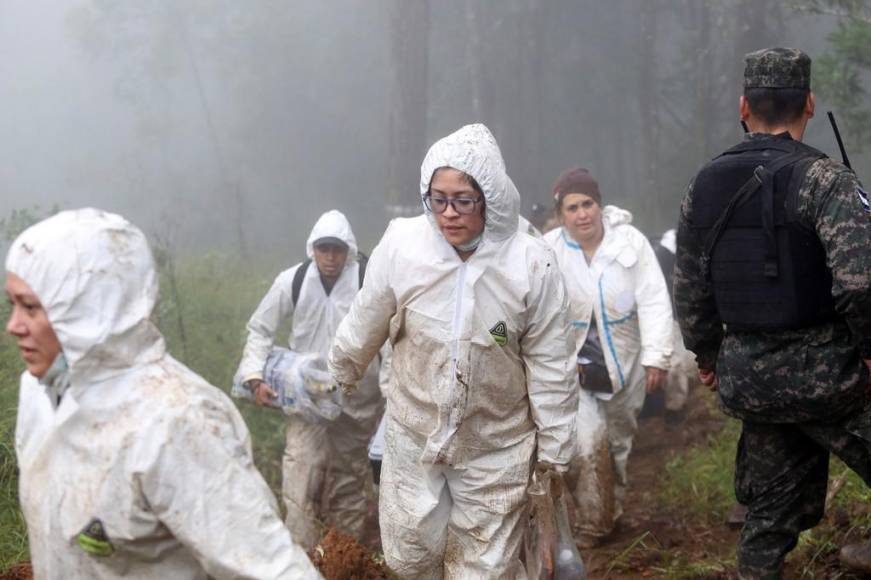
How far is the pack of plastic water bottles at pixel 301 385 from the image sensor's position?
20.5 feet

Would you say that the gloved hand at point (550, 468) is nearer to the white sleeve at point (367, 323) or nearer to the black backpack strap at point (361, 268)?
the white sleeve at point (367, 323)

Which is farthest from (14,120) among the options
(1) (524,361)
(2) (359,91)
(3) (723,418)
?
(1) (524,361)

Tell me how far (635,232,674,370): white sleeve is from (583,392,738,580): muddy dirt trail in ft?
3.34

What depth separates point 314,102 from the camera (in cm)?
3291

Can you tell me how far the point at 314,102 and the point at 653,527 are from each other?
2781 centimetres

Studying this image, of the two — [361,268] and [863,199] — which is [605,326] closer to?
[361,268]

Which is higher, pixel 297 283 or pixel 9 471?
pixel 297 283

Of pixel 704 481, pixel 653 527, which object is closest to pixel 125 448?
pixel 653 527

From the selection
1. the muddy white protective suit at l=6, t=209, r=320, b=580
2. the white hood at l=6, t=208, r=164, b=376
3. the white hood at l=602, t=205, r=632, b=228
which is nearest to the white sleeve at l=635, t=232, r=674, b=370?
the white hood at l=602, t=205, r=632, b=228

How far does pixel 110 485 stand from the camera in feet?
8.36

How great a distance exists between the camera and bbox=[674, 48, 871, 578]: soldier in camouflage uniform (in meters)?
3.77

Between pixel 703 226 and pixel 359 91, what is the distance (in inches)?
1170

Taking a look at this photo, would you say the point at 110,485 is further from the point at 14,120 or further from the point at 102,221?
the point at 14,120

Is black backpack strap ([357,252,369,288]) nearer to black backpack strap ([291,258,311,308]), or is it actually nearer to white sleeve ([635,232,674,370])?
black backpack strap ([291,258,311,308])
